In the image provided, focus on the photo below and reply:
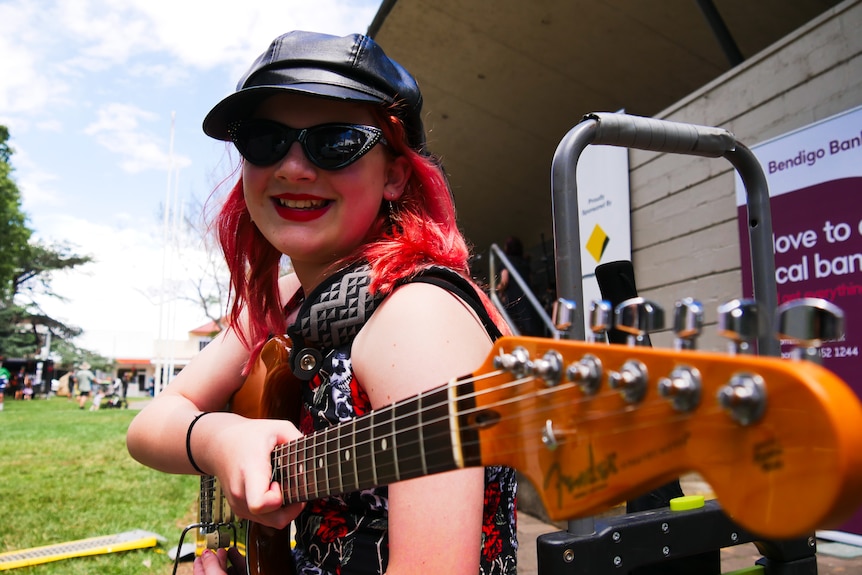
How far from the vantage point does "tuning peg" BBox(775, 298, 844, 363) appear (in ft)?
1.85

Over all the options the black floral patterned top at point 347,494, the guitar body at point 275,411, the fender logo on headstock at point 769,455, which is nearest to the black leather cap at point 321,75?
the black floral patterned top at point 347,494

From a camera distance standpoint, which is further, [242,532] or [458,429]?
[242,532]

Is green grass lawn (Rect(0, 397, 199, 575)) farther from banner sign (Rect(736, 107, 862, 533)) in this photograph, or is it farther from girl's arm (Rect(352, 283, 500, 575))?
banner sign (Rect(736, 107, 862, 533))

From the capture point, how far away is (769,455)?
0.57 m

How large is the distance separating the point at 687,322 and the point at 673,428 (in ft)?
0.36

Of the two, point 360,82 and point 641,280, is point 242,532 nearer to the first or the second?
point 360,82

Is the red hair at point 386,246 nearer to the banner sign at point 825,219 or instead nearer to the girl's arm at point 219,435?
the girl's arm at point 219,435

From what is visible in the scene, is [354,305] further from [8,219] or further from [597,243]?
[8,219]

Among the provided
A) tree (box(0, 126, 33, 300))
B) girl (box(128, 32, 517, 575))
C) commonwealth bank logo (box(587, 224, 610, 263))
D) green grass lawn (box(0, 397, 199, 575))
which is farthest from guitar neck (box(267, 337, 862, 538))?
tree (box(0, 126, 33, 300))

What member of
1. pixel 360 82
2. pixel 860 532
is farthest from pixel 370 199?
pixel 860 532

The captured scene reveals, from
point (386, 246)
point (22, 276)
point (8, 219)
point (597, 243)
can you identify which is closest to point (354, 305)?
point (386, 246)

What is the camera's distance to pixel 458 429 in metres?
0.91

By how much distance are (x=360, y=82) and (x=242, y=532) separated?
1327 mm

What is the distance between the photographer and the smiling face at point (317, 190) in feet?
4.78
